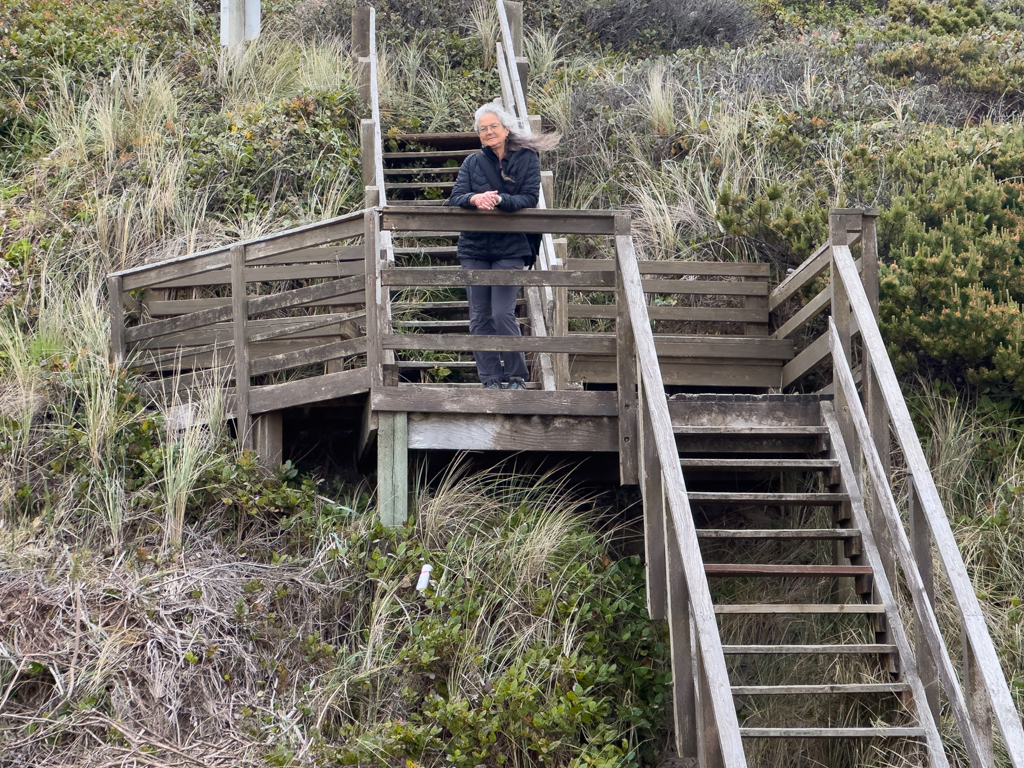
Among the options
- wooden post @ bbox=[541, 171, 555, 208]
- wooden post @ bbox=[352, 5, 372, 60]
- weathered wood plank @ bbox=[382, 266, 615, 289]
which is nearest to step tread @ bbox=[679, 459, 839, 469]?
weathered wood plank @ bbox=[382, 266, 615, 289]

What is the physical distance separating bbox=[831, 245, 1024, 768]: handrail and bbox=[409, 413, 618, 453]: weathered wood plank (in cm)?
153

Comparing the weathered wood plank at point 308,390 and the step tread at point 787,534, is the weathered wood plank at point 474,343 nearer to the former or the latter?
the weathered wood plank at point 308,390

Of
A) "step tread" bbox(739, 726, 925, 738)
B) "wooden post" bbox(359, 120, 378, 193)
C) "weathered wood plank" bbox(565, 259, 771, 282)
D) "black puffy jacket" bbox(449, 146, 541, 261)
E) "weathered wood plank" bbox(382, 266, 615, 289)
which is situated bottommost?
"step tread" bbox(739, 726, 925, 738)

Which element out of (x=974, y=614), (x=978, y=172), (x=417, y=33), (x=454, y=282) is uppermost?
(x=417, y=33)

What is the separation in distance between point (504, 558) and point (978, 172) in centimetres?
560

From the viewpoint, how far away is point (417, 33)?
1424 cm

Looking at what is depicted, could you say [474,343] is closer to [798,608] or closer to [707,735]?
[798,608]

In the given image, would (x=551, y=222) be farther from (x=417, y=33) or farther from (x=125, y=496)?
(x=417, y=33)

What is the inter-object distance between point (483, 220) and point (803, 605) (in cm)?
273

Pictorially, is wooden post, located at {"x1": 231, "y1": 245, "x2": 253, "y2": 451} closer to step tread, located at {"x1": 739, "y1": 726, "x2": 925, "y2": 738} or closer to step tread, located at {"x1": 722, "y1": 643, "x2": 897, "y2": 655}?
step tread, located at {"x1": 722, "y1": 643, "x2": 897, "y2": 655}

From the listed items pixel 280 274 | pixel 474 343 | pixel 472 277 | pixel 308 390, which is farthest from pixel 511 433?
pixel 280 274

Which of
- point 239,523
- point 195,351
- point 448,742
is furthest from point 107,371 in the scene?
point 448,742

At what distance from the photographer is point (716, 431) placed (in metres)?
6.76

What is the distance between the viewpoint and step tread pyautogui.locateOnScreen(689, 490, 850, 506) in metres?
6.34
